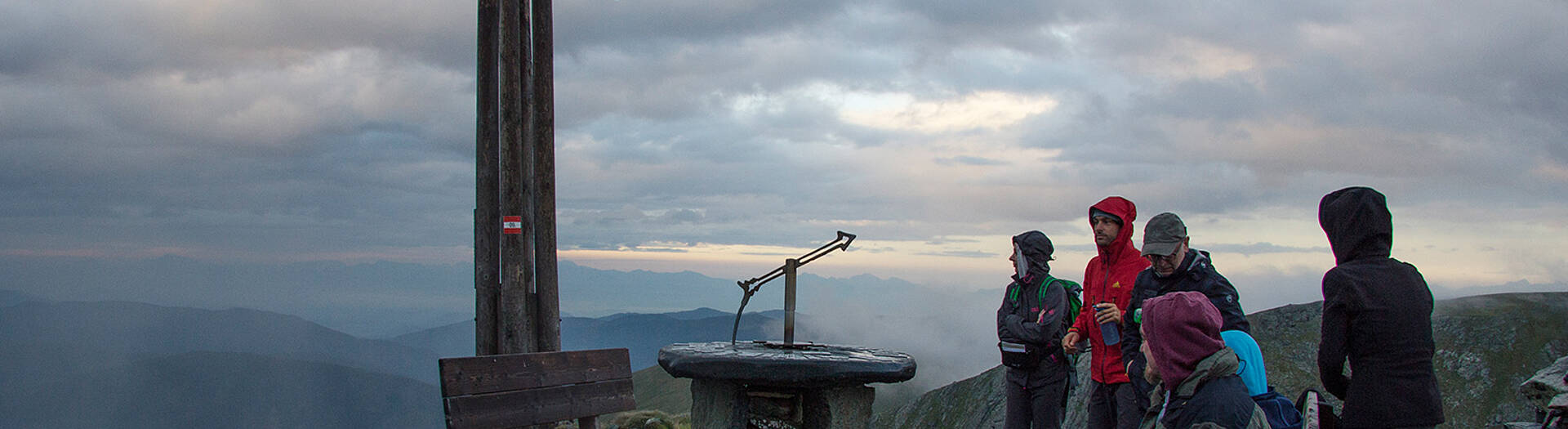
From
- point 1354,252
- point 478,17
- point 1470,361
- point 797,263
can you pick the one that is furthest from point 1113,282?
point 1470,361

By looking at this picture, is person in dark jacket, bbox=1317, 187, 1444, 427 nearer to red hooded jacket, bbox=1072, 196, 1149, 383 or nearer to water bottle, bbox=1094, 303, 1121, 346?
water bottle, bbox=1094, 303, 1121, 346

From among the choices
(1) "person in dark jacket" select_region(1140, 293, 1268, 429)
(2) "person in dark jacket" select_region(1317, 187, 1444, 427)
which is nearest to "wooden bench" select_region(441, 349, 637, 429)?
(1) "person in dark jacket" select_region(1140, 293, 1268, 429)

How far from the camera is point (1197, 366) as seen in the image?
11.7 ft

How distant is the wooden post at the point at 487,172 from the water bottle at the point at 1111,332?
5.25m

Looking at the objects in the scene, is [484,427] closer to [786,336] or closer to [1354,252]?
[786,336]

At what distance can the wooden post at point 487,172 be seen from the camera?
8.11 metres

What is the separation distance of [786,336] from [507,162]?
3276 millimetres

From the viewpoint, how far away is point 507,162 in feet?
26.8

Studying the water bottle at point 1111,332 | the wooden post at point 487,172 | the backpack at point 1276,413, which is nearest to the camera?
the backpack at point 1276,413

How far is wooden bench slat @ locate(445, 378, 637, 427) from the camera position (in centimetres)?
574

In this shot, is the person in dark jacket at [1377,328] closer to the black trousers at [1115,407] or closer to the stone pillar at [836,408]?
the black trousers at [1115,407]

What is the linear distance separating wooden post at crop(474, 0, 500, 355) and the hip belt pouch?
455 cm

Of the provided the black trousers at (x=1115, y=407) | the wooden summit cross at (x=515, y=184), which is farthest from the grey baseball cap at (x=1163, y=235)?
the wooden summit cross at (x=515, y=184)

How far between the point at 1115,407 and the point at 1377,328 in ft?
5.46
